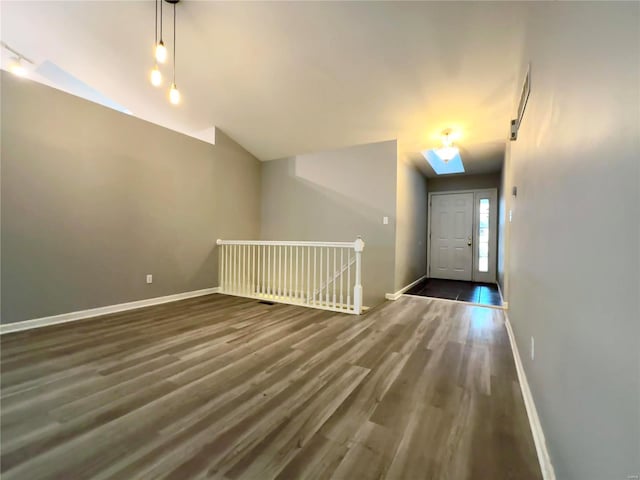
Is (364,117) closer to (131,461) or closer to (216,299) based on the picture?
(216,299)

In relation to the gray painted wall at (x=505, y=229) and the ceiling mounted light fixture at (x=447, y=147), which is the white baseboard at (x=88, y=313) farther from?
the gray painted wall at (x=505, y=229)

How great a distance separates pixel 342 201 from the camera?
4.78m

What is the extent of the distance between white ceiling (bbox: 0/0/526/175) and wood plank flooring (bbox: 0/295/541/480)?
Result: 9.02 feet

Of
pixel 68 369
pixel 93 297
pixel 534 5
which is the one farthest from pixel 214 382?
pixel 534 5

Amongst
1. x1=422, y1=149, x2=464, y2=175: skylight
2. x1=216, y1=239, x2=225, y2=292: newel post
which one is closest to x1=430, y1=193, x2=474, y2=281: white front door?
x1=422, y1=149, x2=464, y2=175: skylight

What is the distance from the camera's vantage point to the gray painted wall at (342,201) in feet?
14.3

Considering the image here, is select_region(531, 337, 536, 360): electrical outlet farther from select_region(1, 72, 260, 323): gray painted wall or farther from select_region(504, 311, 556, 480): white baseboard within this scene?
select_region(1, 72, 260, 323): gray painted wall

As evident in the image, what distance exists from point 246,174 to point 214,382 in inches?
171

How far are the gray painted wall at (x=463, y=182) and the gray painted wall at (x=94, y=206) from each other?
17.2 feet

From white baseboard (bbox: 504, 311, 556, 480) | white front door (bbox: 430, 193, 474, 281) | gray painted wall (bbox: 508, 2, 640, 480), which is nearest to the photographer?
gray painted wall (bbox: 508, 2, 640, 480)

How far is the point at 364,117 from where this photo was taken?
386 cm

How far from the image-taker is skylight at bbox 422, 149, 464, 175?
4938 millimetres

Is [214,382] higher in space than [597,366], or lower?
lower

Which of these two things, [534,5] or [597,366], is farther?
[534,5]
